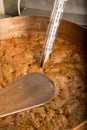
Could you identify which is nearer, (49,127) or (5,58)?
(49,127)

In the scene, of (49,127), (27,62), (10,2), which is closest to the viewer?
(49,127)

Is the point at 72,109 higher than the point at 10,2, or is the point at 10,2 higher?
the point at 10,2

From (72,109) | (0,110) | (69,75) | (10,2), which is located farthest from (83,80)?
(10,2)

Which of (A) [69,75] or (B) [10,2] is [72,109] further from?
(B) [10,2]

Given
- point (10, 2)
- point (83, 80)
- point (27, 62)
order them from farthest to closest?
point (10, 2) < point (27, 62) < point (83, 80)

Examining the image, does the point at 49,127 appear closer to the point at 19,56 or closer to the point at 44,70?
the point at 44,70

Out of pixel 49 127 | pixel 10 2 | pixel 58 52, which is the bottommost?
pixel 49 127
